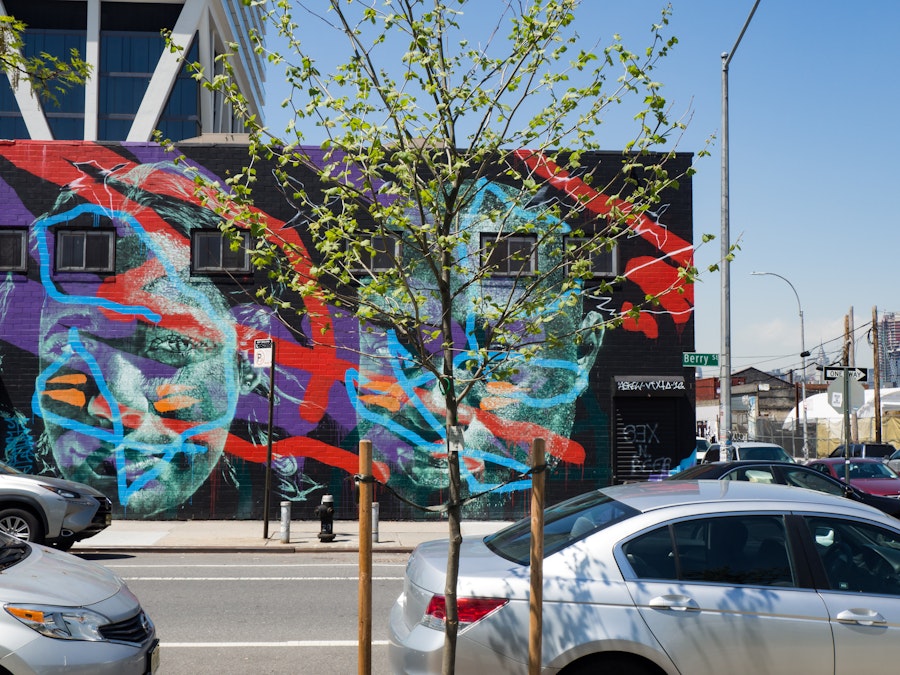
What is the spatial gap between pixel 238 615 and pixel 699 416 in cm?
7512

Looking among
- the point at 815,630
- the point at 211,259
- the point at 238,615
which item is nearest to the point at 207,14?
the point at 211,259

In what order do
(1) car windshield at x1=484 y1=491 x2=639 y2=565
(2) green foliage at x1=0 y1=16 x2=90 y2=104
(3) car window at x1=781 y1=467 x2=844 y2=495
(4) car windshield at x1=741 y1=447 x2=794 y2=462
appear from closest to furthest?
1. (1) car windshield at x1=484 y1=491 x2=639 y2=565
2. (2) green foliage at x1=0 y1=16 x2=90 y2=104
3. (3) car window at x1=781 y1=467 x2=844 y2=495
4. (4) car windshield at x1=741 y1=447 x2=794 y2=462

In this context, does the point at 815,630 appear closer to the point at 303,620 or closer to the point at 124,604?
the point at 124,604

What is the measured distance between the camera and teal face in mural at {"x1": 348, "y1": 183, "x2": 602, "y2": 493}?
696 inches

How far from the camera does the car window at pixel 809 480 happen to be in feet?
45.4

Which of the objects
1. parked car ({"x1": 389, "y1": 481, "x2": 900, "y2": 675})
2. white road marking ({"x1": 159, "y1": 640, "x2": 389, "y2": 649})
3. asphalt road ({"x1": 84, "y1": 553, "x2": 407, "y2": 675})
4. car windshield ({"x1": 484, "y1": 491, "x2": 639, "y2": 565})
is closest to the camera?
parked car ({"x1": 389, "y1": 481, "x2": 900, "y2": 675})

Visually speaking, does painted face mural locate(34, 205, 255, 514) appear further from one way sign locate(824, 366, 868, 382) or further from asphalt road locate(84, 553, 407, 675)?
one way sign locate(824, 366, 868, 382)

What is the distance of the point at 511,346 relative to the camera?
5691 millimetres

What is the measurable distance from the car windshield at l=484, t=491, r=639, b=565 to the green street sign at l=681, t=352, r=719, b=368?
38.4 ft

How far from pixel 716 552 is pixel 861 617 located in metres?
0.81

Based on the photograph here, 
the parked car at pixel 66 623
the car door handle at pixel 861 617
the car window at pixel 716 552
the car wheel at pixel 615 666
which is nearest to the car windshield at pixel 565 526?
the car window at pixel 716 552

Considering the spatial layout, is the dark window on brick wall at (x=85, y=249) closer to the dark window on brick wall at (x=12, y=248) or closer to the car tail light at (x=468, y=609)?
the dark window on brick wall at (x=12, y=248)

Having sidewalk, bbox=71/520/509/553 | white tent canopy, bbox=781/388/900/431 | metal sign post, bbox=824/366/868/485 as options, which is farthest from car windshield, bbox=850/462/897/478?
white tent canopy, bbox=781/388/900/431

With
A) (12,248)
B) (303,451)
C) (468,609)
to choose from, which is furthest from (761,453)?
(468,609)
